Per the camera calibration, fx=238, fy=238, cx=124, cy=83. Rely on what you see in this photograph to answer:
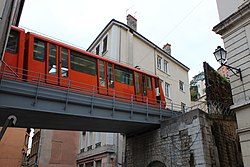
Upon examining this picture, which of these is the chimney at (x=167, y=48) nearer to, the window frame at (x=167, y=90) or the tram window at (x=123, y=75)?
the window frame at (x=167, y=90)

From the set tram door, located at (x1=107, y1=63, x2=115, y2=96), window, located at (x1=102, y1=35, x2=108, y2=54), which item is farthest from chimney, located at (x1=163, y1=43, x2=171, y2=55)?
tram door, located at (x1=107, y1=63, x2=115, y2=96)

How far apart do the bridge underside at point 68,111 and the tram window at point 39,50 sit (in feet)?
4.76

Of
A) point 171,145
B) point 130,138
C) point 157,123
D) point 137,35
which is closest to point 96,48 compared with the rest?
point 137,35

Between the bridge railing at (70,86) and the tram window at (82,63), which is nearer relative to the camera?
the bridge railing at (70,86)

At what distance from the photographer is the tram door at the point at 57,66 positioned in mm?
9356

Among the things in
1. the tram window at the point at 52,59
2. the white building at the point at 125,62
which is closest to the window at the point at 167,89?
the white building at the point at 125,62

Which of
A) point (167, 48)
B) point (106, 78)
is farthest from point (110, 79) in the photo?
point (167, 48)

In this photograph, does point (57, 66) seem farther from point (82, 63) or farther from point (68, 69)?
point (82, 63)

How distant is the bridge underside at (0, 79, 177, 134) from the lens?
798cm

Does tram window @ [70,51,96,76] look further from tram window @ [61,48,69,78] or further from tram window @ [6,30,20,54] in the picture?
tram window @ [6,30,20,54]

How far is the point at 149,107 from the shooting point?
11.6m

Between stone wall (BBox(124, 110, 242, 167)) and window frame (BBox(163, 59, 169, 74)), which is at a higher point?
window frame (BBox(163, 59, 169, 74))

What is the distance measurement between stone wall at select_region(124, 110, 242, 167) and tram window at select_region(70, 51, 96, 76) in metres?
4.32

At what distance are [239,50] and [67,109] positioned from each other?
649 centimetres
